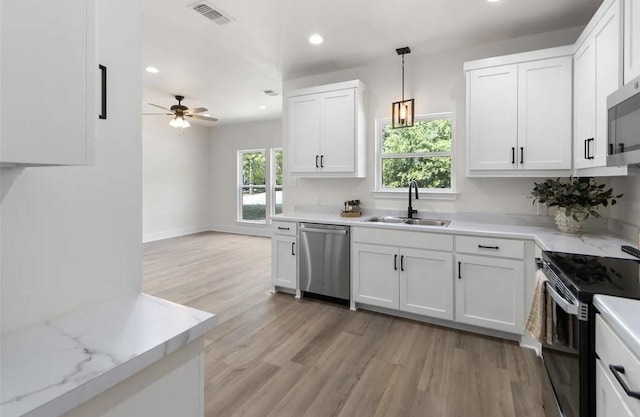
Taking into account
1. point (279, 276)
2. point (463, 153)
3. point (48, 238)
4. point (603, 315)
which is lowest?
point (279, 276)

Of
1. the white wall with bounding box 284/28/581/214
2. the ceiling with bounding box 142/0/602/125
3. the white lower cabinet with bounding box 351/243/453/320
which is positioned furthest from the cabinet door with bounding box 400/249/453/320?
the ceiling with bounding box 142/0/602/125

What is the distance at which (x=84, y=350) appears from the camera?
0.83 m

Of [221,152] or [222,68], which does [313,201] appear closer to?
[222,68]

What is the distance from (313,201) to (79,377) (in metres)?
3.61

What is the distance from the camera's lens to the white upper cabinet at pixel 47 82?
63cm

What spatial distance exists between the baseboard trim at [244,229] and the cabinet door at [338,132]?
417cm

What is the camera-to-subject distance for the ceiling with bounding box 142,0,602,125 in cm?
264

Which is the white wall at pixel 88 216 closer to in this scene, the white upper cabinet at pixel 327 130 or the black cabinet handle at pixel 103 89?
the black cabinet handle at pixel 103 89

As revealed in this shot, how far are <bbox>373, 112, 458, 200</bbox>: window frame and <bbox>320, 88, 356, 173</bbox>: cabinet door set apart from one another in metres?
0.39

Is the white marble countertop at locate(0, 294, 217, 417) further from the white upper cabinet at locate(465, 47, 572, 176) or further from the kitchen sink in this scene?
the white upper cabinet at locate(465, 47, 572, 176)

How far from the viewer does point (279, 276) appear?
12.5ft

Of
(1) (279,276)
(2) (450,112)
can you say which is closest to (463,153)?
(2) (450,112)

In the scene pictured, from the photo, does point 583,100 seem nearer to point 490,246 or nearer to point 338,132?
point 490,246

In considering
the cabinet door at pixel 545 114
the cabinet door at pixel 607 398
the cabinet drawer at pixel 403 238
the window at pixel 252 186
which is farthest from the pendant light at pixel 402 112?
the window at pixel 252 186
